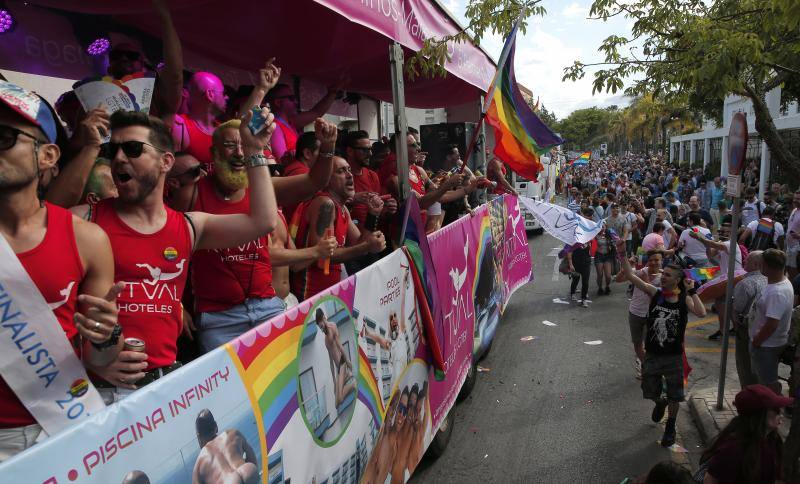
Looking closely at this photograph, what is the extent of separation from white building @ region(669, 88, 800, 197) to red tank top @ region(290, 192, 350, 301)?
8.03m

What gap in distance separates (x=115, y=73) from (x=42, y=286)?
198 cm

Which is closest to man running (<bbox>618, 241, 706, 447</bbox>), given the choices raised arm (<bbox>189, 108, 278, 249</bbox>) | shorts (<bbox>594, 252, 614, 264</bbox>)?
raised arm (<bbox>189, 108, 278, 249</bbox>)

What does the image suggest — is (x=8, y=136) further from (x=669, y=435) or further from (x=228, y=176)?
(x=669, y=435)

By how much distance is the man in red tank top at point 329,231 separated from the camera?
361 cm

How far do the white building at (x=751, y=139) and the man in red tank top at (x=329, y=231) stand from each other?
791cm

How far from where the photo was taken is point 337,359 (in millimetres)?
2756

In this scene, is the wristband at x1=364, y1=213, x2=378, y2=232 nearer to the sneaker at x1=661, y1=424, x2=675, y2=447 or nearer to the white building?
the sneaker at x1=661, y1=424, x2=675, y2=447

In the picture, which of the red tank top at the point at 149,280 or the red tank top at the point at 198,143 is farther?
the red tank top at the point at 198,143

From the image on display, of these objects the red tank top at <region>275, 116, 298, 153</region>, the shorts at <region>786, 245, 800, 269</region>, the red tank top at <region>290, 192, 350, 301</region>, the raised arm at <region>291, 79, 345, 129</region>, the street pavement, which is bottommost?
the street pavement

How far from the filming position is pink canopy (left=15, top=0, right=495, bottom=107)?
371 cm

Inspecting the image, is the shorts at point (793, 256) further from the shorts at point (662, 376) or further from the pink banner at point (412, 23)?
the pink banner at point (412, 23)

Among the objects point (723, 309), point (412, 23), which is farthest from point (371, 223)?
point (723, 309)

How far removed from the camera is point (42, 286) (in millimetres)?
1718

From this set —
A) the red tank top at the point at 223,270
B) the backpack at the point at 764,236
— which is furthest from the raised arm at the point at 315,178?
the backpack at the point at 764,236
